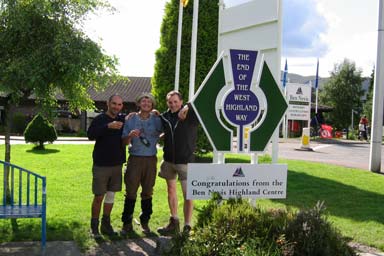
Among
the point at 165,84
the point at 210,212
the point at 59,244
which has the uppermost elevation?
the point at 165,84

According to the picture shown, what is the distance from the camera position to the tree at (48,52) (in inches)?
241

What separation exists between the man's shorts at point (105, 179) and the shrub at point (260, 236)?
1.73 m

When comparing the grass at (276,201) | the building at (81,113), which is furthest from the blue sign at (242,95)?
the building at (81,113)

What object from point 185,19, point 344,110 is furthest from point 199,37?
point 344,110

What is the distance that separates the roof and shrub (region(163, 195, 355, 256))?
3300 cm

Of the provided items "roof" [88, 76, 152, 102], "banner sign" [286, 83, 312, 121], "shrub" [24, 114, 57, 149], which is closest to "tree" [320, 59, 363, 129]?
"roof" [88, 76, 152, 102]

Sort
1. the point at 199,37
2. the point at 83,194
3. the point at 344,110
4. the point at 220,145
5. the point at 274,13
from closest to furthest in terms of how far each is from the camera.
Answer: the point at 220,145, the point at 274,13, the point at 83,194, the point at 199,37, the point at 344,110

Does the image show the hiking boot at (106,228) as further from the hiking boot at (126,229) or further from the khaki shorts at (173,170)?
the khaki shorts at (173,170)

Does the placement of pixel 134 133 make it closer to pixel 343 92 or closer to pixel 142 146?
pixel 142 146

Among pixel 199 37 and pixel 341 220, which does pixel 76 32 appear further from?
pixel 199 37

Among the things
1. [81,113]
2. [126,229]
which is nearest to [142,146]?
Result: [126,229]

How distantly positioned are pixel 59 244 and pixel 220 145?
2216 millimetres

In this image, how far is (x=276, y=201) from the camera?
8445mm

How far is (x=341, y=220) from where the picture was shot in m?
7.12
